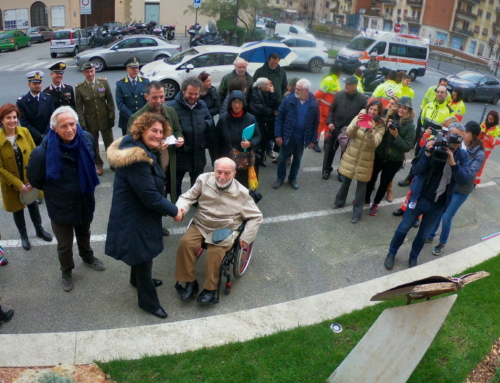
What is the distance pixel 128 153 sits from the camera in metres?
3.73

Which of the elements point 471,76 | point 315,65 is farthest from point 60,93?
point 471,76

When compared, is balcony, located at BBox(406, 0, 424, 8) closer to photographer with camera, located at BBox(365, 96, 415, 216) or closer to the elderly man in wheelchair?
photographer with camera, located at BBox(365, 96, 415, 216)

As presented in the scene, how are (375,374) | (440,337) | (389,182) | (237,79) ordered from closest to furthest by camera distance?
(375,374) < (440,337) < (237,79) < (389,182)

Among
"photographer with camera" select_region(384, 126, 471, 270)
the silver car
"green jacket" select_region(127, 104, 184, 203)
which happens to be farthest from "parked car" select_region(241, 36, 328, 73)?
"photographer with camera" select_region(384, 126, 471, 270)

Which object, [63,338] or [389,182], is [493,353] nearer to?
[389,182]

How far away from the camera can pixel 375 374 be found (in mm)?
3285

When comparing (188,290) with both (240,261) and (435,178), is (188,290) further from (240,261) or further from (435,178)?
(435,178)

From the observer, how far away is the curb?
3814 millimetres

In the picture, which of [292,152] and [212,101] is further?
[292,152]

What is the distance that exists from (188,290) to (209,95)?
3436 mm

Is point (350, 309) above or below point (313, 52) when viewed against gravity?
below

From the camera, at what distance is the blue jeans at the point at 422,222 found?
5129 mm

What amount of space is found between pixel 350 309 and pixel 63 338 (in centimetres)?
267

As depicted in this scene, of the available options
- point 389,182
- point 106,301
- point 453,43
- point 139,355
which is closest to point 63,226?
point 106,301
